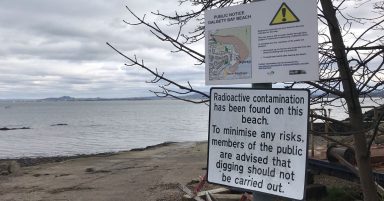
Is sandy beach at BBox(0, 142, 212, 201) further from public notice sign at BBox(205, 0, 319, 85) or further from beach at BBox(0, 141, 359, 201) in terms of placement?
public notice sign at BBox(205, 0, 319, 85)

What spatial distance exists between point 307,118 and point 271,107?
0.25 m

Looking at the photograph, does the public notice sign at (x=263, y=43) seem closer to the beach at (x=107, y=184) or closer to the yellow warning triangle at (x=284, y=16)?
the yellow warning triangle at (x=284, y=16)

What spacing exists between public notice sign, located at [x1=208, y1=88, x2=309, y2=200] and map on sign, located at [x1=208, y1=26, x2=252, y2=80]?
12cm

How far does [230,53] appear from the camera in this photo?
325 centimetres

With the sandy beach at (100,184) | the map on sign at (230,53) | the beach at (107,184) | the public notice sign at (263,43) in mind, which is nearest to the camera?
the public notice sign at (263,43)

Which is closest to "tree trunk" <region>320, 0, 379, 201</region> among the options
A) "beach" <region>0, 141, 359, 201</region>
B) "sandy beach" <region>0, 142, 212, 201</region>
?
"beach" <region>0, 141, 359, 201</region>

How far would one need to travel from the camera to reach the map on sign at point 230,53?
318 centimetres

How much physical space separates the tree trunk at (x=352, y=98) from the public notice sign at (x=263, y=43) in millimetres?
1013

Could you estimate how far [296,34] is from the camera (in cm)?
296

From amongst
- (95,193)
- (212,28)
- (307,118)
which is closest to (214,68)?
(212,28)

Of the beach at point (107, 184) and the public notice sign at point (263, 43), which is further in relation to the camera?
the beach at point (107, 184)

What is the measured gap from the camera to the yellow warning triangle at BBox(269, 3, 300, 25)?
299 centimetres

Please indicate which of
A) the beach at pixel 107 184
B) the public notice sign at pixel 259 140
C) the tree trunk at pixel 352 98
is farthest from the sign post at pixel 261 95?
the beach at pixel 107 184

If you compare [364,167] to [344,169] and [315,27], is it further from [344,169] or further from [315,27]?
[344,169]
